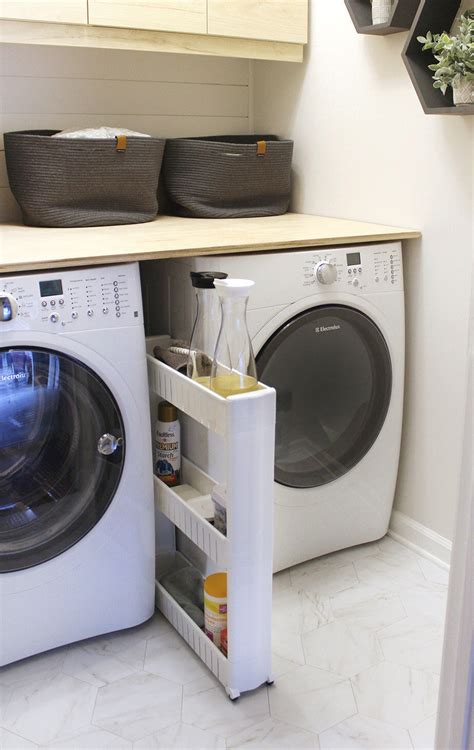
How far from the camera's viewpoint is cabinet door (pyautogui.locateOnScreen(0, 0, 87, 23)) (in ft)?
6.10

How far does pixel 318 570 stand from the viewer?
2.20 m

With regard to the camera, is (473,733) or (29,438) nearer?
(473,733)

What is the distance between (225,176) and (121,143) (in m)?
0.34

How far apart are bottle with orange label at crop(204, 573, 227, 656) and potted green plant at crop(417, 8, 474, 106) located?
4.05ft

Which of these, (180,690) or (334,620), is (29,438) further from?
(334,620)

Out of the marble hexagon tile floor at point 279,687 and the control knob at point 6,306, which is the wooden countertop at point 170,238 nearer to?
the control knob at point 6,306

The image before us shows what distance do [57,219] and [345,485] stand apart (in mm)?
1073

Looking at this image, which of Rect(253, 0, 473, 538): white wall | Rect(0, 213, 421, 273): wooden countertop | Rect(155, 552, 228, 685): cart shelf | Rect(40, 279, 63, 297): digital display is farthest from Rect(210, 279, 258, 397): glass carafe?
Rect(253, 0, 473, 538): white wall

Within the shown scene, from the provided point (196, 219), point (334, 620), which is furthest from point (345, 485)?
point (196, 219)

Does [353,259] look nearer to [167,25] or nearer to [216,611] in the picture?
[167,25]

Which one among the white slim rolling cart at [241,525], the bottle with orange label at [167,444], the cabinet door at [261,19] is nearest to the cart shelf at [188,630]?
the white slim rolling cart at [241,525]

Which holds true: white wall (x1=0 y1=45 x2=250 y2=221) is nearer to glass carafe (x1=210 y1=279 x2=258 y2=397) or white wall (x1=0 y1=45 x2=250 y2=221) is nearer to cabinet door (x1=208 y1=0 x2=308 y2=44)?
cabinet door (x1=208 y1=0 x2=308 y2=44)

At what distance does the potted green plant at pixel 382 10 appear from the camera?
1.99 m

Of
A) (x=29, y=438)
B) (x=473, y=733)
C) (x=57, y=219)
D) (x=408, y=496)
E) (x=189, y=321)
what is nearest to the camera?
(x=473, y=733)
